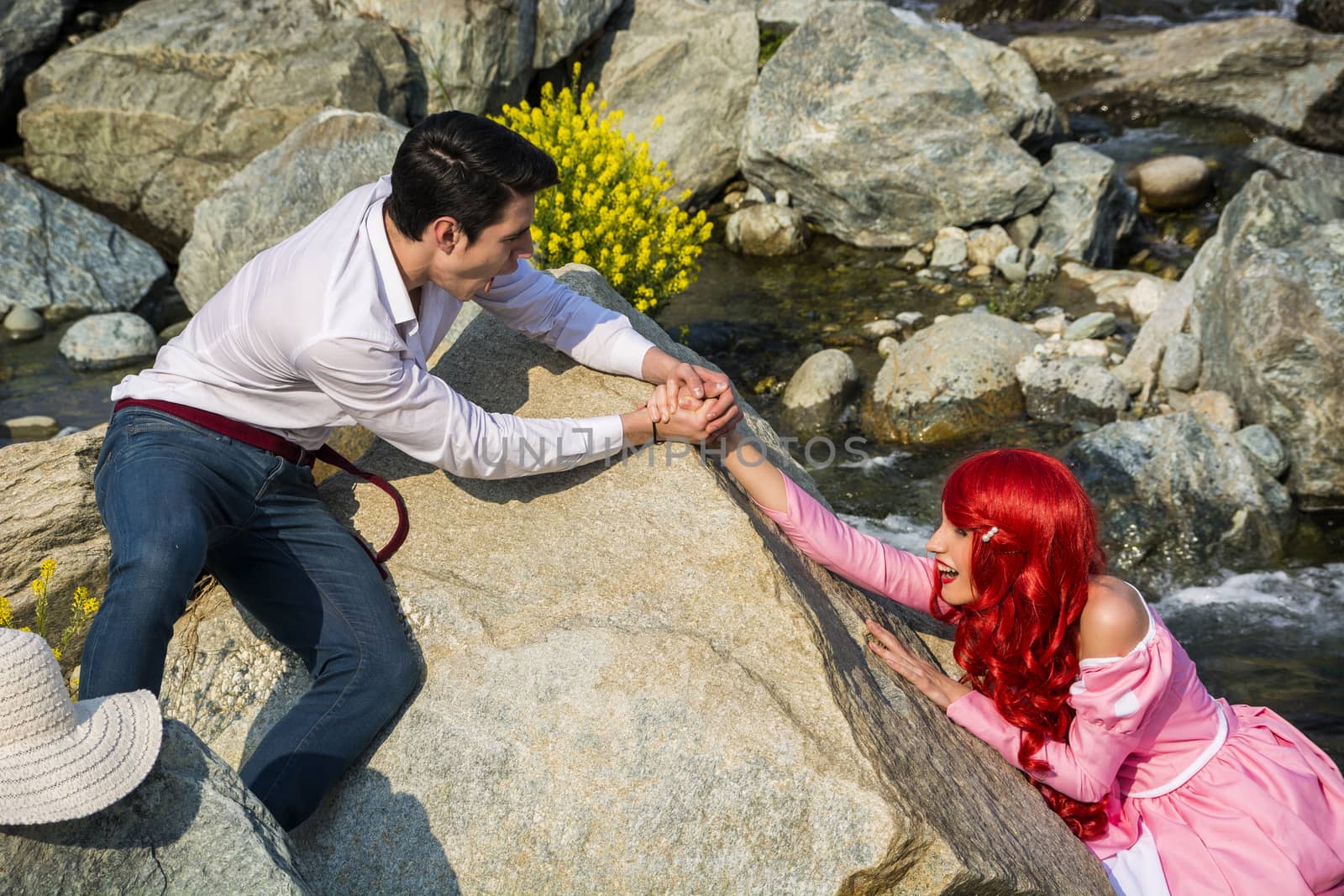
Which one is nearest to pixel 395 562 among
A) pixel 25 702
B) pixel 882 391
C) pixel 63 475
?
pixel 63 475

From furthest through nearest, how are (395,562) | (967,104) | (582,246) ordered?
(967,104) < (582,246) < (395,562)

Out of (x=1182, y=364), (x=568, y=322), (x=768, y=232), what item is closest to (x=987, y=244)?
(x=768, y=232)

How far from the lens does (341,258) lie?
325cm

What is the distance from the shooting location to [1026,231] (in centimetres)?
1036

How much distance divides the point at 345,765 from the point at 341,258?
57.1 inches

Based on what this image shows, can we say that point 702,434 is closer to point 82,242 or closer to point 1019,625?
point 1019,625

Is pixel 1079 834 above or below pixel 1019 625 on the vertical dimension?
below

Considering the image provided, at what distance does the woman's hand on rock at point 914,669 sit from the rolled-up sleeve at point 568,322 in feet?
4.14

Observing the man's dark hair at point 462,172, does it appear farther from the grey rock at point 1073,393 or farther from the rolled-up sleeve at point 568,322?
the grey rock at point 1073,393

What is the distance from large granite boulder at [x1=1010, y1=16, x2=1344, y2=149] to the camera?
12.2 meters

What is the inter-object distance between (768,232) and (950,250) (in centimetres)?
175

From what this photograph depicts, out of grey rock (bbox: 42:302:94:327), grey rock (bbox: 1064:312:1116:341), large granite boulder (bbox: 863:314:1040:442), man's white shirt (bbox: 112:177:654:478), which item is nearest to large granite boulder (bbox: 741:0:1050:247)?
grey rock (bbox: 1064:312:1116:341)

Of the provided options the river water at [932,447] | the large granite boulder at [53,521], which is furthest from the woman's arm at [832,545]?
the river water at [932,447]

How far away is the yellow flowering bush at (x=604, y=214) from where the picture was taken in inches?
294
